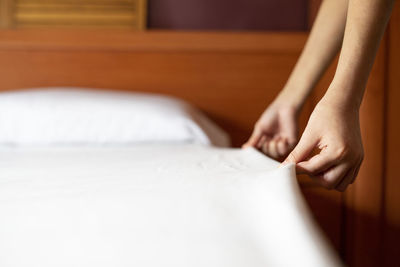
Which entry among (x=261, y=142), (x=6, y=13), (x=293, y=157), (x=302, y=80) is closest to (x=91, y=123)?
(x=261, y=142)

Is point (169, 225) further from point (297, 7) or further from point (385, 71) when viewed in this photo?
point (297, 7)

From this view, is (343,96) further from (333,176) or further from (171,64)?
(171,64)

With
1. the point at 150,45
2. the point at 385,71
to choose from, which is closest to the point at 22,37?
the point at 150,45

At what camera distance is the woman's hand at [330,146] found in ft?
1.55

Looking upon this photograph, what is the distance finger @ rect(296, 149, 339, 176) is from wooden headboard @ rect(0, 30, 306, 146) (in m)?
0.96

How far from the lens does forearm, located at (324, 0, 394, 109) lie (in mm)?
512

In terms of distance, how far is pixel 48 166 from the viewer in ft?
2.06

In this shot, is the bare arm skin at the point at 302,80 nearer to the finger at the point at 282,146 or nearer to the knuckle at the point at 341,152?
the finger at the point at 282,146

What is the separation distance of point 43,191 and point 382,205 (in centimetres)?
96

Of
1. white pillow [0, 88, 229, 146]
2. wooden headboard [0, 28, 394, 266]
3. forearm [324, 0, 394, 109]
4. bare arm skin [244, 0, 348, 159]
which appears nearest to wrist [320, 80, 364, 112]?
forearm [324, 0, 394, 109]

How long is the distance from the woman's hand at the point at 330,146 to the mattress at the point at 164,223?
0.08m

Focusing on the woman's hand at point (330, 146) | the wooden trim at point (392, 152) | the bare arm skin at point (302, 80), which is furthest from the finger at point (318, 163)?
the wooden trim at point (392, 152)

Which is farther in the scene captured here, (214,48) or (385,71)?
(214,48)

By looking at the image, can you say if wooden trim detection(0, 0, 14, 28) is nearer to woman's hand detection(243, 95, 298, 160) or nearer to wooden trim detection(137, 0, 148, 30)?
wooden trim detection(137, 0, 148, 30)
